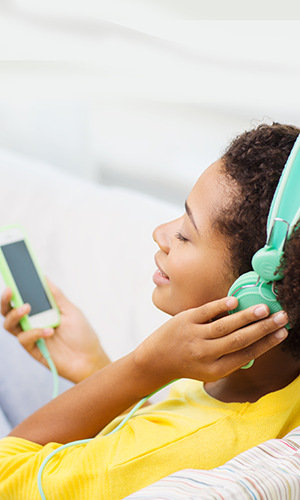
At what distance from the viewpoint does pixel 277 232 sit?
552mm

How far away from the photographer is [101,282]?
4.30ft

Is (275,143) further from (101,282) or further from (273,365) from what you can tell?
(101,282)

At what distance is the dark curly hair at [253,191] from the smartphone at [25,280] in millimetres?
644

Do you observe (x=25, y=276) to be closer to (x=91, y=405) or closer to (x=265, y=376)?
(x=91, y=405)

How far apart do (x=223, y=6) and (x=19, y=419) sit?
45.6 inches

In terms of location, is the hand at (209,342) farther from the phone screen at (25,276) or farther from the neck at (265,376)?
the phone screen at (25,276)

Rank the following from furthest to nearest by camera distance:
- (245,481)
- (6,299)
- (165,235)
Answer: (6,299), (165,235), (245,481)

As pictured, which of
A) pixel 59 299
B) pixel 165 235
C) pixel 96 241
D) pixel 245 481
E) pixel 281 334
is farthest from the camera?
pixel 96 241

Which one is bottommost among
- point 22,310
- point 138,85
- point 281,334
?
point 281,334

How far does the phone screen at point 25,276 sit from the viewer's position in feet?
3.82

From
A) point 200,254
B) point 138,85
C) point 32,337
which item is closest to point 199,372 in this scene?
point 200,254

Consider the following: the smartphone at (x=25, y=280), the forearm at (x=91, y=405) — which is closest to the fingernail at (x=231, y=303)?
the forearm at (x=91, y=405)

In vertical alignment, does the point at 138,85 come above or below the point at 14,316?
above

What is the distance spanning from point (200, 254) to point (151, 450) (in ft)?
0.91
